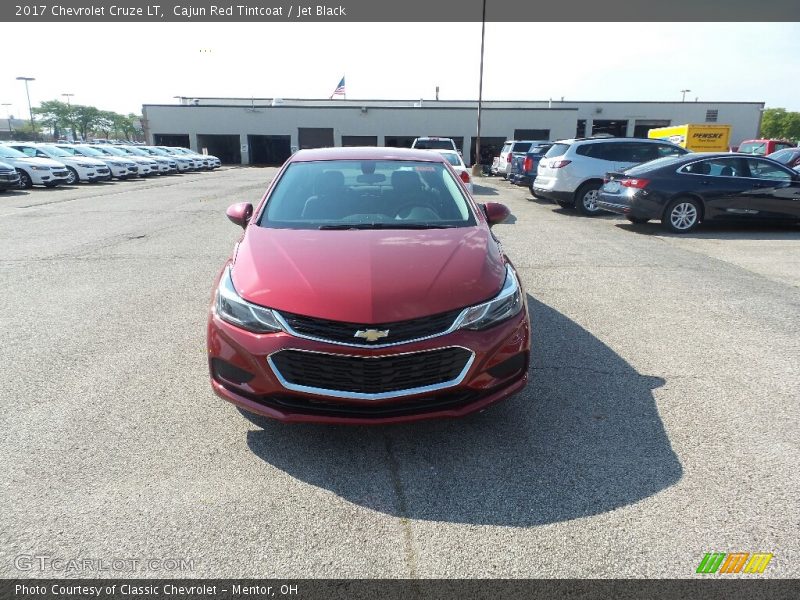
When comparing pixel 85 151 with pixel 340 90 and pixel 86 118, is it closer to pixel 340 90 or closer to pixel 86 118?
pixel 340 90

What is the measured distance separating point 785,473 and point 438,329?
6.64 ft

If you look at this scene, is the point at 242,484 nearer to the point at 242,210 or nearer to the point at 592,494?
the point at 592,494

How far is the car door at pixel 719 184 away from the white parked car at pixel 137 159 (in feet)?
86.5

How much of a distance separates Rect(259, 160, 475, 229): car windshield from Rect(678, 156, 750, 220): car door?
773cm

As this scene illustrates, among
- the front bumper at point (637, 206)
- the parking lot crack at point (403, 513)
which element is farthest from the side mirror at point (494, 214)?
the front bumper at point (637, 206)

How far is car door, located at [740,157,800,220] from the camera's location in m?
10.3

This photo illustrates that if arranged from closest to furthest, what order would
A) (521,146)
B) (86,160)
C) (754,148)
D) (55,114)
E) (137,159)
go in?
(521,146), (86,160), (754,148), (137,159), (55,114)

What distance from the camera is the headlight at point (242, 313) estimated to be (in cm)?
292

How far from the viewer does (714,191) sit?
1035 cm

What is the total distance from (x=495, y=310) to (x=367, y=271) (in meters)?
0.78

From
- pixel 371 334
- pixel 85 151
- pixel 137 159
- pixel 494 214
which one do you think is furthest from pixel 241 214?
pixel 137 159

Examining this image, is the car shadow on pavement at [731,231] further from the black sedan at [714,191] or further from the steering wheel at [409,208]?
the steering wheel at [409,208]

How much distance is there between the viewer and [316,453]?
3.11m

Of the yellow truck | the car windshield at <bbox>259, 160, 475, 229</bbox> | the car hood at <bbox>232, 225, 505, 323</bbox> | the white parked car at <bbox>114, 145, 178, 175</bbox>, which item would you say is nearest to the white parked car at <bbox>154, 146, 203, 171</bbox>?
the white parked car at <bbox>114, 145, 178, 175</bbox>
